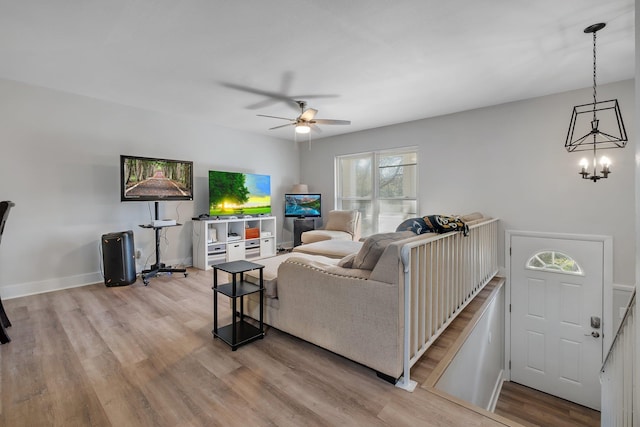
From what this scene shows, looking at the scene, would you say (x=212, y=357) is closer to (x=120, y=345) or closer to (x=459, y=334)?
(x=120, y=345)

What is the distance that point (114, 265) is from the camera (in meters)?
3.64

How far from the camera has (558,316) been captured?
3.71m

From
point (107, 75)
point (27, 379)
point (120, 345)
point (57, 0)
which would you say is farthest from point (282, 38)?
point (27, 379)

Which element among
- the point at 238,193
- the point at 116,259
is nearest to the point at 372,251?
the point at 116,259

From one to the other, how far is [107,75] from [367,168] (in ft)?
13.9

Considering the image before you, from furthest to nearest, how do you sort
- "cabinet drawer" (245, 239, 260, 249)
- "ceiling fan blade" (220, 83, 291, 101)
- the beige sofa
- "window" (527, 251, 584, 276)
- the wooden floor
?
"cabinet drawer" (245, 239, 260, 249) < "window" (527, 251, 584, 276) < "ceiling fan blade" (220, 83, 291, 101) < the beige sofa < the wooden floor

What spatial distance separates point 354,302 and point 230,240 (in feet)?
11.6

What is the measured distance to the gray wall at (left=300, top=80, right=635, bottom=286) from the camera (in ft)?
10.8

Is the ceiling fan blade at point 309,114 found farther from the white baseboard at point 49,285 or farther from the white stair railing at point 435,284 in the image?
the white baseboard at point 49,285

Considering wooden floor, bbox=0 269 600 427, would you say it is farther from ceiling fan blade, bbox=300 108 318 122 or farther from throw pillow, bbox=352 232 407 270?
ceiling fan blade, bbox=300 108 318 122

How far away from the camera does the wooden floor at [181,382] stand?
153 cm

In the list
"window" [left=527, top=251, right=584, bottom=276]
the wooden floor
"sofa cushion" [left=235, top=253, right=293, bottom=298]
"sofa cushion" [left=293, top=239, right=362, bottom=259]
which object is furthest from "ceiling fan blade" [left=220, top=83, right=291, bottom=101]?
"window" [left=527, top=251, right=584, bottom=276]

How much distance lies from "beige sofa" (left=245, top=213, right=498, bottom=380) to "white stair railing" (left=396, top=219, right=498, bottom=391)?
6 cm

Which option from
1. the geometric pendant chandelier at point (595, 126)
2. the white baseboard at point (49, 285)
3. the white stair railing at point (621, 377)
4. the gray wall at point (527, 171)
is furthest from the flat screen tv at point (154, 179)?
the geometric pendant chandelier at point (595, 126)
